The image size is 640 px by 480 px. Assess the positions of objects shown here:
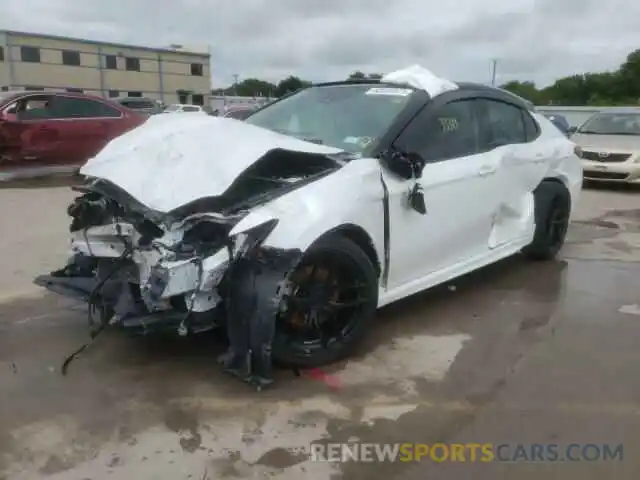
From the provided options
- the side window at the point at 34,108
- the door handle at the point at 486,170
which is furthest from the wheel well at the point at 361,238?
the side window at the point at 34,108

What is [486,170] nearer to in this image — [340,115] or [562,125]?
[340,115]

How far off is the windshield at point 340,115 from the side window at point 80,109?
797cm

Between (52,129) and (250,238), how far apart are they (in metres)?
9.51

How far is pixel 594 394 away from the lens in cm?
339

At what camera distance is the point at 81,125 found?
11766 millimetres

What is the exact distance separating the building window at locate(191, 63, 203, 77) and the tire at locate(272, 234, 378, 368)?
54.0 m

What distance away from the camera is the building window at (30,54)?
1743 inches

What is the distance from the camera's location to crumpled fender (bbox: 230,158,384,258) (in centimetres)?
318

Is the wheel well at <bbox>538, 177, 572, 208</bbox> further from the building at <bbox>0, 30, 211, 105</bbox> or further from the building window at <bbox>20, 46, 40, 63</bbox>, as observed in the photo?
the building window at <bbox>20, 46, 40, 63</bbox>

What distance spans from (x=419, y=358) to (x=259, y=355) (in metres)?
1.05

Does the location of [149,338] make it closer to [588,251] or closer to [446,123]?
[446,123]

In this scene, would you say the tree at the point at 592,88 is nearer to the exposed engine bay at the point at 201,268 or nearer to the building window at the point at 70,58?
the building window at the point at 70,58

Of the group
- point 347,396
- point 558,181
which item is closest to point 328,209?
point 347,396

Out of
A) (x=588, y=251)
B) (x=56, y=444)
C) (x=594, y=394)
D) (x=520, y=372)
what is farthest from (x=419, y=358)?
(x=588, y=251)
